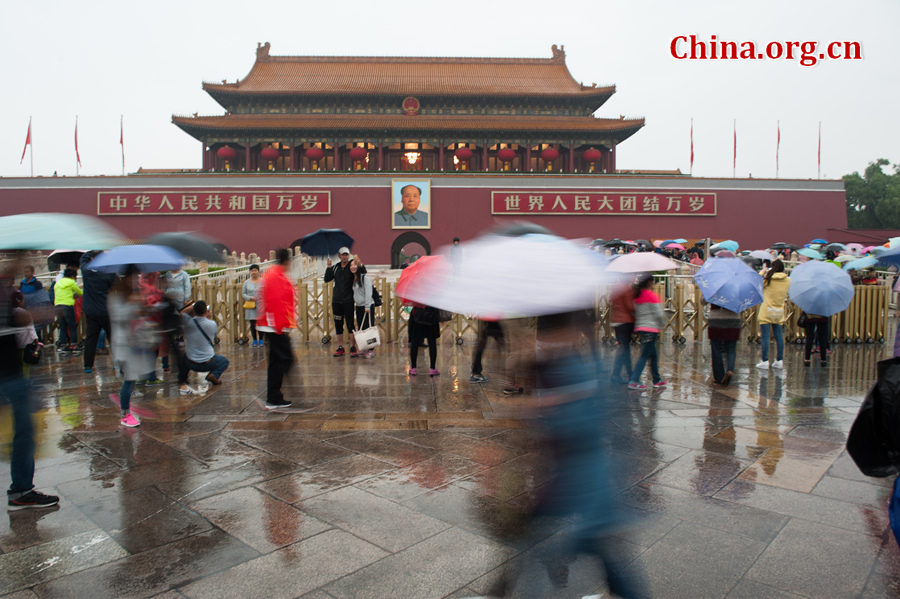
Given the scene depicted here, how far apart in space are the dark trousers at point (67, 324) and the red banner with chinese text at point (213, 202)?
17070 millimetres

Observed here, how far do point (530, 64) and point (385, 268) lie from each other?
48.8 feet

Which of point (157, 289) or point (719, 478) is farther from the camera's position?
point (157, 289)

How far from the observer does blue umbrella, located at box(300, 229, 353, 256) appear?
375 inches

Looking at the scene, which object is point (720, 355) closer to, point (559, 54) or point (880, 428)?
point (880, 428)

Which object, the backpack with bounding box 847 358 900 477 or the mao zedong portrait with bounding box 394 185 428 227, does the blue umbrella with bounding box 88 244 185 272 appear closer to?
the backpack with bounding box 847 358 900 477

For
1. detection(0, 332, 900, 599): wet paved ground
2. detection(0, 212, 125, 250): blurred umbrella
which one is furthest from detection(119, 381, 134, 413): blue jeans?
detection(0, 212, 125, 250): blurred umbrella

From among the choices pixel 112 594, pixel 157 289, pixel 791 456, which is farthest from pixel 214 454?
pixel 791 456

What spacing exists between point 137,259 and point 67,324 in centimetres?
526

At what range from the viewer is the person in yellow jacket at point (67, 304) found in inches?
347

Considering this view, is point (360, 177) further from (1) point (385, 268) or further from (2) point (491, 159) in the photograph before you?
(2) point (491, 159)

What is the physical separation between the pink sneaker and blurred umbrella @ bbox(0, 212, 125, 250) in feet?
5.33

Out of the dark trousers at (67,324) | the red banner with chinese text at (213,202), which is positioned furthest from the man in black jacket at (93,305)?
the red banner with chinese text at (213,202)

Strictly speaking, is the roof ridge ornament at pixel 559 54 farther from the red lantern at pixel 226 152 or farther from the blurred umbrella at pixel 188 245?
the blurred umbrella at pixel 188 245

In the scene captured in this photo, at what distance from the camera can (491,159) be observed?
30.4 m
